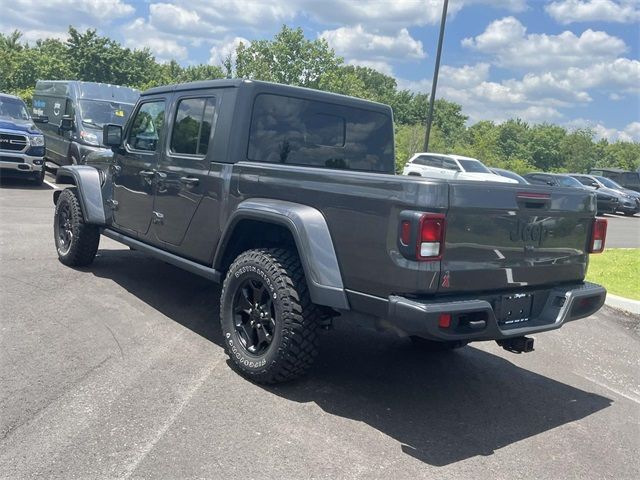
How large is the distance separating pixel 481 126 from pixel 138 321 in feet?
276

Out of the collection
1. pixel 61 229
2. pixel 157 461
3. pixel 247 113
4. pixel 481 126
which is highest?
pixel 481 126

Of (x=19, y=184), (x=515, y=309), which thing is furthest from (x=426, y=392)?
(x=19, y=184)

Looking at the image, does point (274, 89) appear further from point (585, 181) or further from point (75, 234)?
point (585, 181)

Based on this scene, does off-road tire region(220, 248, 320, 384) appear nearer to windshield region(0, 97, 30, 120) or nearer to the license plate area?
the license plate area

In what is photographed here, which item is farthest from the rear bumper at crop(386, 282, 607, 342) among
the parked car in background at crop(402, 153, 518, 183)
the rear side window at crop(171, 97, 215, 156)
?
the parked car in background at crop(402, 153, 518, 183)

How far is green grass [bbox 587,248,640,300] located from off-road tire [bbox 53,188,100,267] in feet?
21.3

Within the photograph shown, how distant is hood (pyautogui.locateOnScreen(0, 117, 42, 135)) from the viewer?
13414mm

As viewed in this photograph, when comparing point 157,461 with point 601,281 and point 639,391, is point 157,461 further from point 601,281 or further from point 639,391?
point 601,281

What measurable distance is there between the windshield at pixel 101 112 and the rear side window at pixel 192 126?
9.45 m

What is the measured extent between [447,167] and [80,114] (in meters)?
12.3

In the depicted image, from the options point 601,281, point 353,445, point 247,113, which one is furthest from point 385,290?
point 601,281

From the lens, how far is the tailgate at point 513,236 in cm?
353

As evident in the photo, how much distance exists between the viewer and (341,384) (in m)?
4.43

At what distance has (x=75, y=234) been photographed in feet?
22.0
